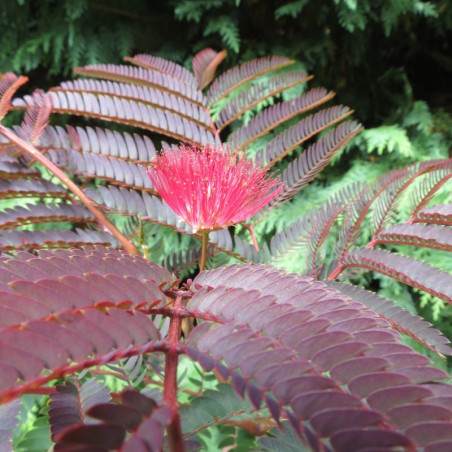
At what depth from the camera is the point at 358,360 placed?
0.93ft

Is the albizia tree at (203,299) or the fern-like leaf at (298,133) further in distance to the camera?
the fern-like leaf at (298,133)

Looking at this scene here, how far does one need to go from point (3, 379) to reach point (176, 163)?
37cm

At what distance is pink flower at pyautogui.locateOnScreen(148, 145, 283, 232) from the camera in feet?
1.83

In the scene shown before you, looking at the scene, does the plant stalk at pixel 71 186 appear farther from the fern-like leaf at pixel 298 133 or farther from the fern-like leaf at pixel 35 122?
the fern-like leaf at pixel 298 133

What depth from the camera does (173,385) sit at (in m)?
0.28

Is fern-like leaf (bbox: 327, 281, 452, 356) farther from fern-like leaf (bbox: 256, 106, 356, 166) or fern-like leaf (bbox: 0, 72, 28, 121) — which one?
fern-like leaf (bbox: 0, 72, 28, 121)

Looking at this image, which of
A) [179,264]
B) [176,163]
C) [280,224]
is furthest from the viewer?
[280,224]

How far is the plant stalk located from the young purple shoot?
5.4 inches

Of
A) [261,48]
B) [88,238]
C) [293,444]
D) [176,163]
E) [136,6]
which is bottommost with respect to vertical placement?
[293,444]


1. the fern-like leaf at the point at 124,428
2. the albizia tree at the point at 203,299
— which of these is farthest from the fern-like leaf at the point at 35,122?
the fern-like leaf at the point at 124,428

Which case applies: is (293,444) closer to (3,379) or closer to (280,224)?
(3,379)

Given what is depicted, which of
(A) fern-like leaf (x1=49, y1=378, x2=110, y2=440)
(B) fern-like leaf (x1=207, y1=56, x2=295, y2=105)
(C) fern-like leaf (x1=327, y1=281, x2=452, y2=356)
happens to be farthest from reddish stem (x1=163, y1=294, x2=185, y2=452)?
(B) fern-like leaf (x1=207, y1=56, x2=295, y2=105)

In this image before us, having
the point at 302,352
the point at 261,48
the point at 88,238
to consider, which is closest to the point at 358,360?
the point at 302,352

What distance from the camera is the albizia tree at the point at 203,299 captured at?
0.83ft
